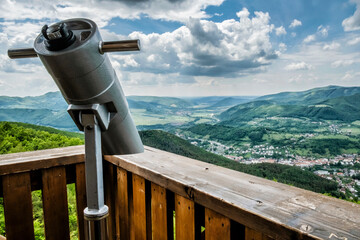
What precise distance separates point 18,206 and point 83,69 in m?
1.08

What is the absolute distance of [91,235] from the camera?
0.72 meters

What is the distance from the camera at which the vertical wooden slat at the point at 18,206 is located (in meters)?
1.24

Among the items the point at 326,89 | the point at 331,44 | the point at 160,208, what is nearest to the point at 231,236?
the point at 160,208

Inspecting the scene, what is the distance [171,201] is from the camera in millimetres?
1107

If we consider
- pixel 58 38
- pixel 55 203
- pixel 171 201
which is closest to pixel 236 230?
pixel 171 201

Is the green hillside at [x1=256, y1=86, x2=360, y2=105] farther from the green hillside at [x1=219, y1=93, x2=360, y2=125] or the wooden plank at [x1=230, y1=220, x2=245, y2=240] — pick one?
the wooden plank at [x1=230, y1=220, x2=245, y2=240]

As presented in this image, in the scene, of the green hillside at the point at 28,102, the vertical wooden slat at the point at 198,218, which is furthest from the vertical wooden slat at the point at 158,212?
the green hillside at the point at 28,102

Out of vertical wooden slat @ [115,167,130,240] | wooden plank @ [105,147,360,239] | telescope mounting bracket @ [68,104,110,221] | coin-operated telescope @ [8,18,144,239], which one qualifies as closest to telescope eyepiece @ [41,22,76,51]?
coin-operated telescope @ [8,18,144,239]

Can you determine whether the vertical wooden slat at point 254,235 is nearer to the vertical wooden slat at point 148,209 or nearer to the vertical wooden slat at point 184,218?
the vertical wooden slat at point 184,218

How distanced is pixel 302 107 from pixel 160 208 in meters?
7.74

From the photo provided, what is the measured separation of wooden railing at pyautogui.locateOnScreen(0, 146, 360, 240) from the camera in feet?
2.19

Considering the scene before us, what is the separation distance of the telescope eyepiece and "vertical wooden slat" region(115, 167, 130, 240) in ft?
2.99

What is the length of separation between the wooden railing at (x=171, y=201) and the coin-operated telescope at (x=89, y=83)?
357mm

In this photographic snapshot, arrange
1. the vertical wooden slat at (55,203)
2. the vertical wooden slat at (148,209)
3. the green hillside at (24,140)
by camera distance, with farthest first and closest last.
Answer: the green hillside at (24,140) < the vertical wooden slat at (55,203) < the vertical wooden slat at (148,209)
